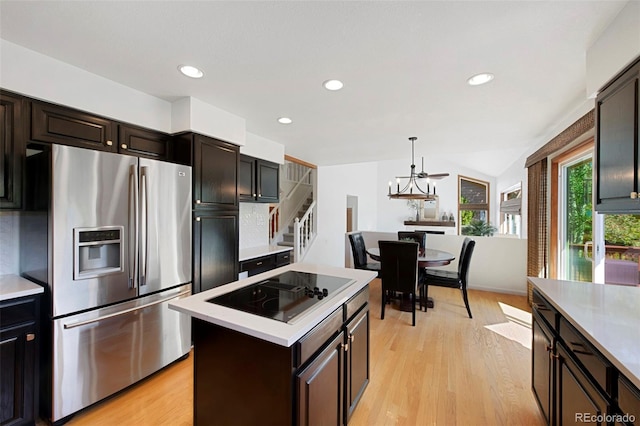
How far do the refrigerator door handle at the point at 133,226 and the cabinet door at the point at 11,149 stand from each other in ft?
1.94

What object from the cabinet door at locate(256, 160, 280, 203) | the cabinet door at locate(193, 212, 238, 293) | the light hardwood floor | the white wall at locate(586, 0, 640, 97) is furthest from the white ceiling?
the light hardwood floor

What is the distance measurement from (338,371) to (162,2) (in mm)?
2107

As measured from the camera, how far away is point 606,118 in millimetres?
1473

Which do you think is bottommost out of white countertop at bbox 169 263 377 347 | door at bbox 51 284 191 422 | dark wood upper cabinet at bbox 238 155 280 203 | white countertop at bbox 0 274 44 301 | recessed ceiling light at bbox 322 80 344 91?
door at bbox 51 284 191 422

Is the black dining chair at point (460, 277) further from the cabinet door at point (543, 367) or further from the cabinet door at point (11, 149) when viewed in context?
the cabinet door at point (11, 149)

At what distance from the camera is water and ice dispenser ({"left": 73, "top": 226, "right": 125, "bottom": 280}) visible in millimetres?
1711

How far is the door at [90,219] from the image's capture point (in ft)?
5.34

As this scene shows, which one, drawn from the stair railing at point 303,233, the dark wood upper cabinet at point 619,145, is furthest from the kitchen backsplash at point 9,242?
the dark wood upper cabinet at point 619,145

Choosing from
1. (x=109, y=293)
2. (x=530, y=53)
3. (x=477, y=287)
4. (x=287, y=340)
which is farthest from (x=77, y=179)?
(x=477, y=287)

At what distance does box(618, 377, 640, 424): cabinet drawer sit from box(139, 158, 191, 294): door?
2650mm

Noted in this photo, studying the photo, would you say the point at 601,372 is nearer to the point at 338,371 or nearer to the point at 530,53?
the point at 338,371

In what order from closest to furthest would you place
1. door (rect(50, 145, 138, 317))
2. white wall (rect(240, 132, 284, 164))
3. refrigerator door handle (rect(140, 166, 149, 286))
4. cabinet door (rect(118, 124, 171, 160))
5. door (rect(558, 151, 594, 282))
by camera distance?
door (rect(50, 145, 138, 317)), refrigerator door handle (rect(140, 166, 149, 286)), cabinet door (rect(118, 124, 171, 160)), door (rect(558, 151, 594, 282)), white wall (rect(240, 132, 284, 164))

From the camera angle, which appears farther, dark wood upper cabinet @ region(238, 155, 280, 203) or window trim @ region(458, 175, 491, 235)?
window trim @ region(458, 175, 491, 235)

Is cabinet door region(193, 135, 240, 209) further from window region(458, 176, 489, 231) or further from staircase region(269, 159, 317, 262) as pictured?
window region(458, 176, 489, 231)
